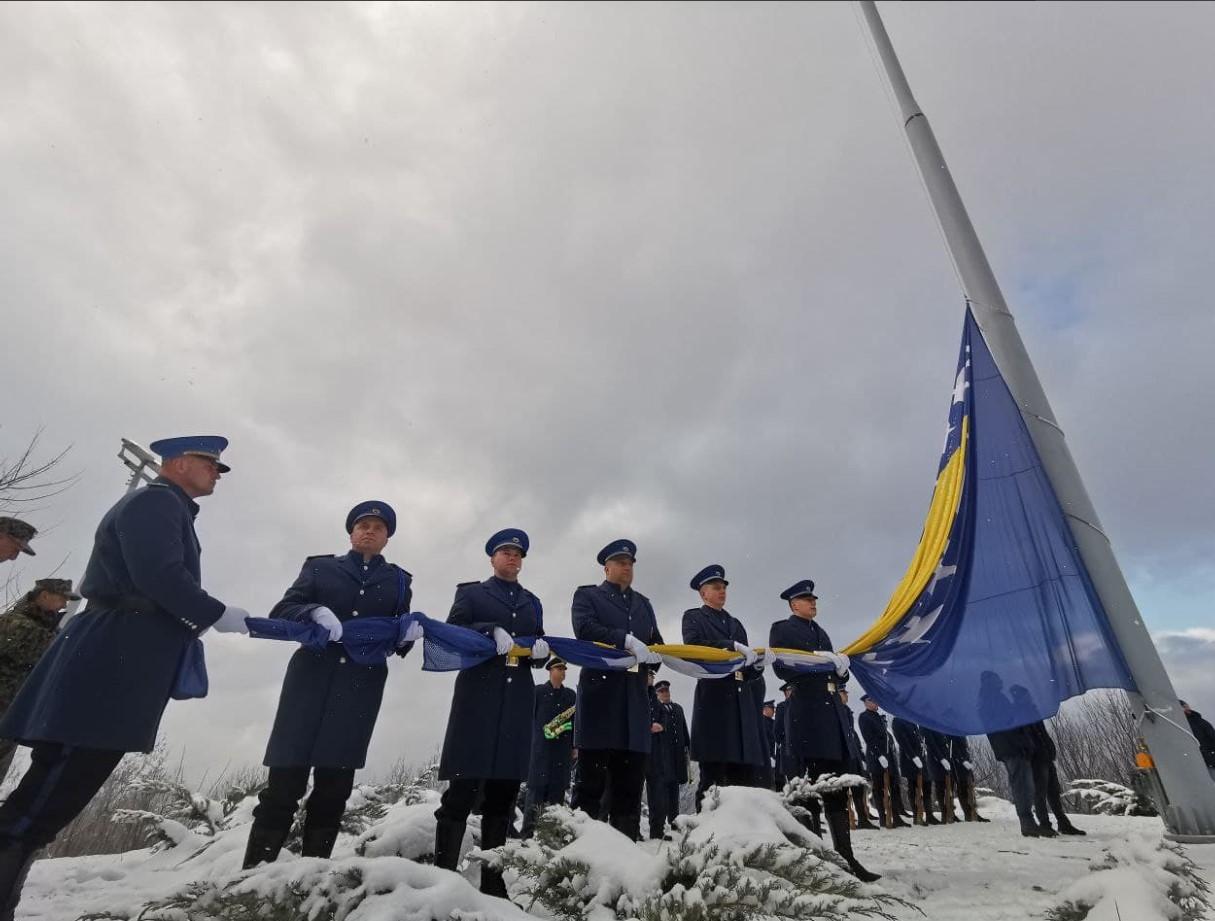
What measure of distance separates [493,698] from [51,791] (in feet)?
6.78

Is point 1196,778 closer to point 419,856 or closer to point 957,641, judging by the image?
point 957,641

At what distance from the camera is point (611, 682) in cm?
484

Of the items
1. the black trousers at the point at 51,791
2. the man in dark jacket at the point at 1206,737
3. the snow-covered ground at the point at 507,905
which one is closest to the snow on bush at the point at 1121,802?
the man in dark jacket at the point at 1206,737

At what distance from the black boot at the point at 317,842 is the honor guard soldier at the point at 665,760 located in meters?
5.57

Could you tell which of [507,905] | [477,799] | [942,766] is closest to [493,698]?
[477,799]

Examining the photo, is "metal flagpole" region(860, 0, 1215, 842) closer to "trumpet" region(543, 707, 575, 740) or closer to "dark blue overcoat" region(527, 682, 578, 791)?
"dark blue overcoat" region(527, 682, 578, 791)

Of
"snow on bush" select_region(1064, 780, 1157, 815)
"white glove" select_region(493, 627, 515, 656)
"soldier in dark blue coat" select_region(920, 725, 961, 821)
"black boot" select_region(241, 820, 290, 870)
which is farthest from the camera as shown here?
"soldier in dark blue coat" select_region(920, 725, 961, 821)

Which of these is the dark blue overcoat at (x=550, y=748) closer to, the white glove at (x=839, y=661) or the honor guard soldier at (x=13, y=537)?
the white glove at (x=839, y=661)

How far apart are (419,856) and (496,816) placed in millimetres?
485

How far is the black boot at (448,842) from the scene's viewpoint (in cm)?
373

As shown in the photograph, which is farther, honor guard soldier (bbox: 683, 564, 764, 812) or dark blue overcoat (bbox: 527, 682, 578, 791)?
dark blue overcoat (bbox: 527, 682, 578, 791)

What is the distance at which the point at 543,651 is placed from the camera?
443cm

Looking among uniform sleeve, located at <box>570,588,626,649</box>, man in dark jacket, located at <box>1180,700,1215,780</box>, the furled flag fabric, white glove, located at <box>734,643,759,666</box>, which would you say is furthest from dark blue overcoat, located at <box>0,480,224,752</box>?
man in dark jacket, located at <box>1180,700,1215,780</box>

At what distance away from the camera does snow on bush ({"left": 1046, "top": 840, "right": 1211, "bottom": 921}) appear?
280 cm
